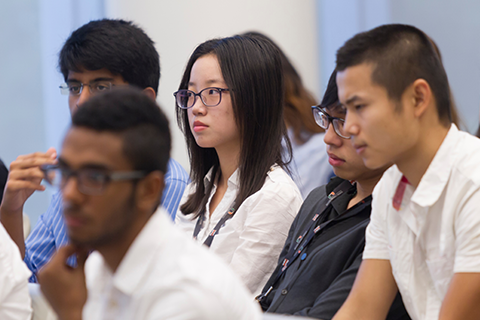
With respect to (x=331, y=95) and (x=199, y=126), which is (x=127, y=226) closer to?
(x=331, y=95)

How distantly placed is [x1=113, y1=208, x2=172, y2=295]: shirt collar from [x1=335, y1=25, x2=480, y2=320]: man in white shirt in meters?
0.52

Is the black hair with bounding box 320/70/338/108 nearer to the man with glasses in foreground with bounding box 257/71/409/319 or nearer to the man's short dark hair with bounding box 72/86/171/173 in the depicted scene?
the man with glasses in foreground with bounding box 257/71/409/319

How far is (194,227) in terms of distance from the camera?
1.99 meters

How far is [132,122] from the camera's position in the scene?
2.97 ft

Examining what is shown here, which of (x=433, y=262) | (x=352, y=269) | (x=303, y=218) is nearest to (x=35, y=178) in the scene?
(x=303, y=218)

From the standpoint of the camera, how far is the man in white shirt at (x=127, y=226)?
0.84 metres

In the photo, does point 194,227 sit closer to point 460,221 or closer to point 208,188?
point 208,188

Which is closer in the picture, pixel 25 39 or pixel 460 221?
pixel 460 221

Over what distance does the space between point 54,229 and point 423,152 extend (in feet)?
4.81

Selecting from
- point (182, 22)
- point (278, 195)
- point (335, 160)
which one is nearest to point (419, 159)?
point (335, 160)

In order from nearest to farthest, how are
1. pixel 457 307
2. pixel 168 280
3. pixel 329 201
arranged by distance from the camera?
pixel 168 280, pixel 457 307, pixel 329 201

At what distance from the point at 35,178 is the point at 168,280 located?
3.38ft

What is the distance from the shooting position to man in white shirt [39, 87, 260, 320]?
0.84 metres

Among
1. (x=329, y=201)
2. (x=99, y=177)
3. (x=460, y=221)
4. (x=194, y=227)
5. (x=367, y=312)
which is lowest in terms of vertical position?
(x=194, y=227)
